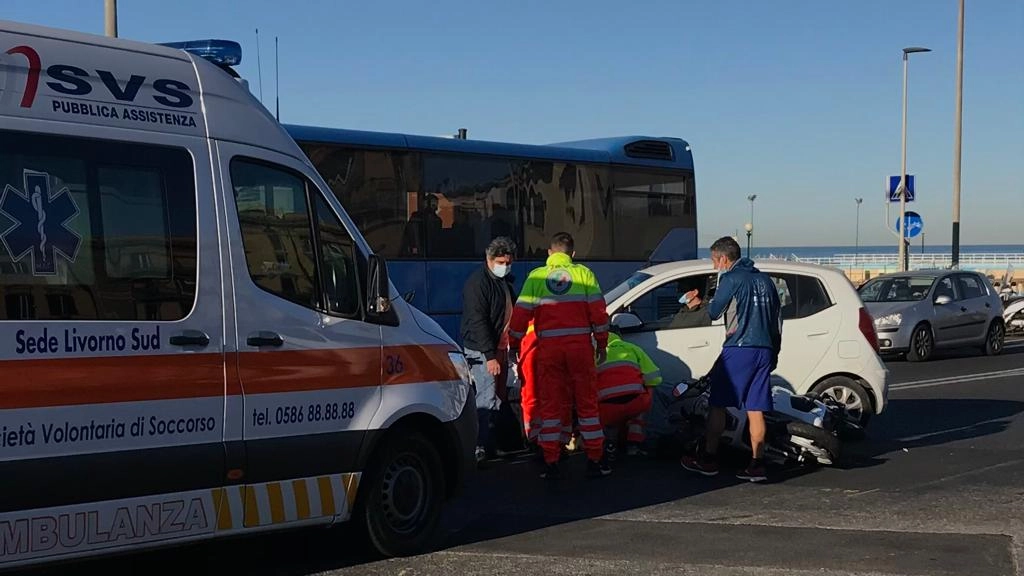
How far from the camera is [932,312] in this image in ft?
67.4

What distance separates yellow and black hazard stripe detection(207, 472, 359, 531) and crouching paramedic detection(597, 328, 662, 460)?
348cm

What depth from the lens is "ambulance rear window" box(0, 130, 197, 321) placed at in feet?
17.5

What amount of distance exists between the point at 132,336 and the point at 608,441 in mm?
5519

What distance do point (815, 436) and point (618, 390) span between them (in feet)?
5.05

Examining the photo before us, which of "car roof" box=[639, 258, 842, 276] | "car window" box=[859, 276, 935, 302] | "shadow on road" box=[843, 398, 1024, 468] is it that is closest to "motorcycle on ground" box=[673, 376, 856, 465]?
"shadow on road" box=[843, 398, 1024, 468]

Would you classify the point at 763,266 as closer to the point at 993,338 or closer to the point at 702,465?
the point at 702,465

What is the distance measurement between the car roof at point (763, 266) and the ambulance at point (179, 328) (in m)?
4.73

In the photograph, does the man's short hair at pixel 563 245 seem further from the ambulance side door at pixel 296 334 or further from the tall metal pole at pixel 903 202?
the tall metal pole at pixel 903 202

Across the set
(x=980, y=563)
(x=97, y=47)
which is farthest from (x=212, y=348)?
(x=980, y=563)

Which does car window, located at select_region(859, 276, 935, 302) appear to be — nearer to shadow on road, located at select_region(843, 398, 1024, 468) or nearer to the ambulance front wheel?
shadow on road, located at select_region(843, 398, 1024, 468)

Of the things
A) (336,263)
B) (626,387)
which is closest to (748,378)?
(626,387)

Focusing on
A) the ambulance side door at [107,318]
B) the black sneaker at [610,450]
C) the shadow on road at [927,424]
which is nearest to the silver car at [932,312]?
the shadow on road at [927,424]

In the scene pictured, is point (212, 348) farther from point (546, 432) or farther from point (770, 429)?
point (770, 429)

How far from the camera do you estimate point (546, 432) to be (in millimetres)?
9156
